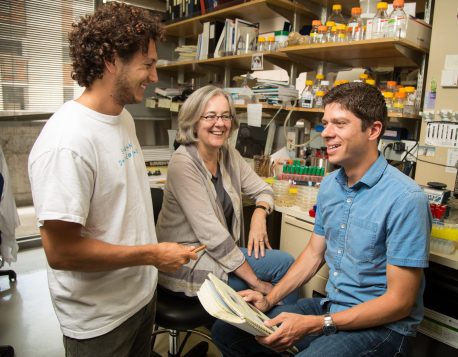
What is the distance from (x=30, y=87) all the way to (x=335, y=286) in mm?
3262

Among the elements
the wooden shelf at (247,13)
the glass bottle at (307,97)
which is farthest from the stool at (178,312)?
the wooden shelf at (247,13)

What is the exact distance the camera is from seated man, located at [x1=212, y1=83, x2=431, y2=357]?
1106mm

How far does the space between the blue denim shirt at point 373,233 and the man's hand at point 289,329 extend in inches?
5.8

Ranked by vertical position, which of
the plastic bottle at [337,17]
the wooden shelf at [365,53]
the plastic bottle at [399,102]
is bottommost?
the plastic bottle at [399,102]

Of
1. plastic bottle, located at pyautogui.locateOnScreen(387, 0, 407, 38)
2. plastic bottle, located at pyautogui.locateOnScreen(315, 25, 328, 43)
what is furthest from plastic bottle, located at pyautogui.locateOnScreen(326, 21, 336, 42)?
plastic bottle, located at pyautogui.locateOnScreen(387, 0, 407, 38)

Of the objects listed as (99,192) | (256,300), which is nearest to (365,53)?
(256,300)

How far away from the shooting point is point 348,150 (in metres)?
1.24

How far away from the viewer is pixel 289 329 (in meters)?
1.15

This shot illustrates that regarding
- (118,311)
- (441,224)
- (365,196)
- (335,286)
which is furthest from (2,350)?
(441,224)

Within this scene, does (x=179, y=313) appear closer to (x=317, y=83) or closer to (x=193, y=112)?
(x=193, y=112)

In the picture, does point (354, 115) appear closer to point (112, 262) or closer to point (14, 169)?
point (112, 262)

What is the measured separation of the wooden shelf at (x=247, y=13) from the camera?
254cm

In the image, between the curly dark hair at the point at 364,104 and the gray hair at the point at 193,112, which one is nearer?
the curly dark hair at the point at 364,104

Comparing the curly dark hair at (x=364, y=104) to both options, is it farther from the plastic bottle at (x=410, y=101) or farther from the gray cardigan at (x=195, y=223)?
the plastic bottle at (x=410, y=101)
